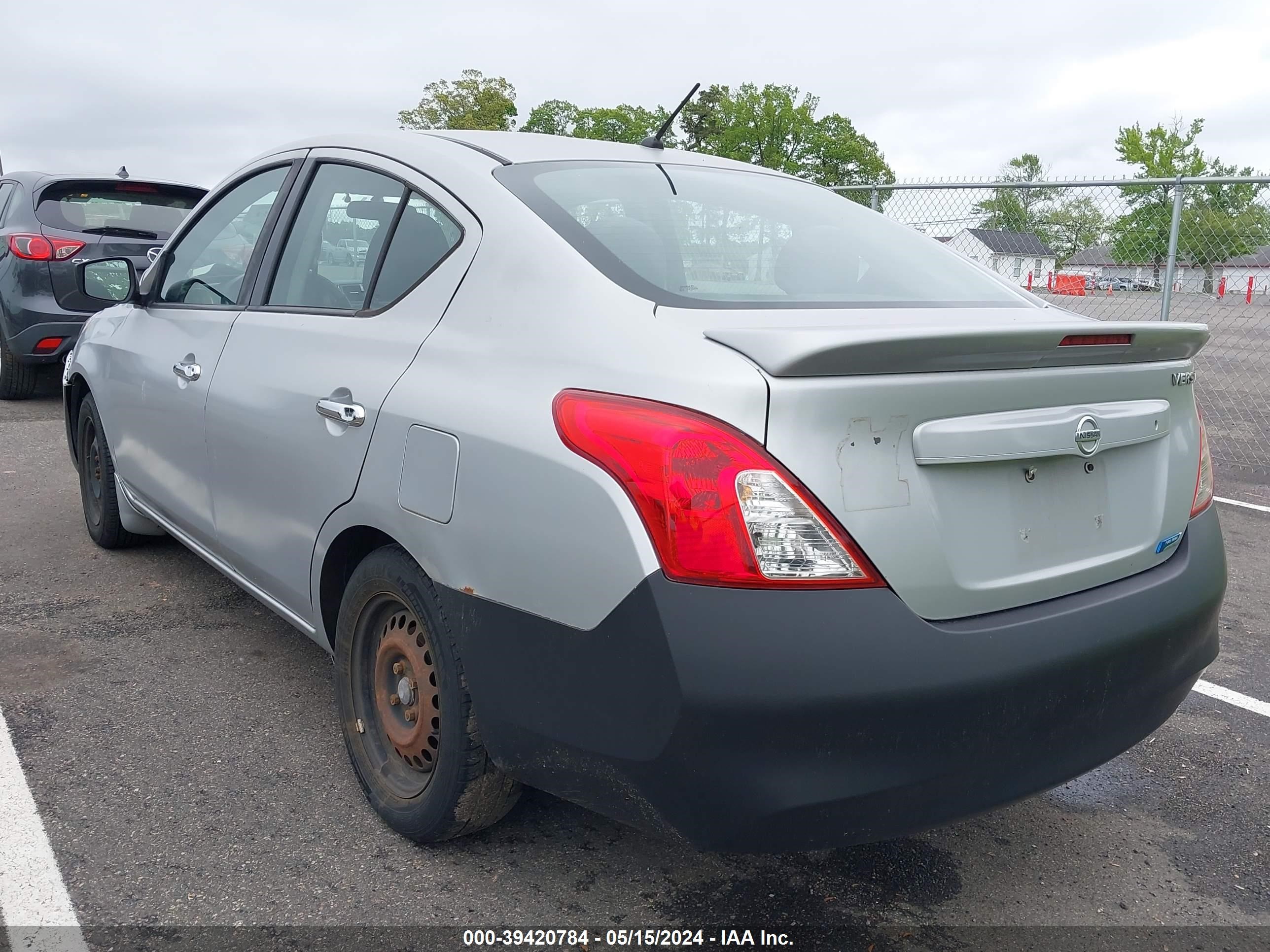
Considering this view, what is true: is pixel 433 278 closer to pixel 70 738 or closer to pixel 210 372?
pixel 210 372

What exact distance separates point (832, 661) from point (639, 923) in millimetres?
861

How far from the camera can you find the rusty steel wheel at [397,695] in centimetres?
232

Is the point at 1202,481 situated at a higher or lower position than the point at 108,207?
lower

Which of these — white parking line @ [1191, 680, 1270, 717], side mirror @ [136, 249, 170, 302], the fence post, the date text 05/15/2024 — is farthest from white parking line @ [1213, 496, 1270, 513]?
side mirror @ [136, 249, 170, 302]

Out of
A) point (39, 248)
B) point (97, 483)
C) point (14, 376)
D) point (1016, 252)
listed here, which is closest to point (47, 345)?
point (39, 248)

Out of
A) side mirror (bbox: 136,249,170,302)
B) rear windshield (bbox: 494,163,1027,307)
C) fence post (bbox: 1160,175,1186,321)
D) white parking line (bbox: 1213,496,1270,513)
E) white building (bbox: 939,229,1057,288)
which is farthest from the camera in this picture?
white building (bbox: 939,229,1057,288)

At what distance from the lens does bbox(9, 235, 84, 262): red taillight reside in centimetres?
776

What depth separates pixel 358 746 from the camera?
2.58 metres

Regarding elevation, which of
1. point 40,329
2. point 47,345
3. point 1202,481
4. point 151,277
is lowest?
point 47,345

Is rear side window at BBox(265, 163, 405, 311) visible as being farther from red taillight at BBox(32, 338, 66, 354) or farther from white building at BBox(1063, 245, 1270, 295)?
white building at BBox(1063, 245, 1270, 295)

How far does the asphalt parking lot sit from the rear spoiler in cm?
105

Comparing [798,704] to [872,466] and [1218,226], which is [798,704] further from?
[1218,226]

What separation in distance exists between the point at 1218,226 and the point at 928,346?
674cm

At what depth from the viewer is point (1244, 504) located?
6.23 m
